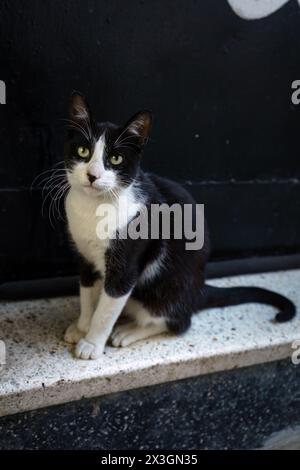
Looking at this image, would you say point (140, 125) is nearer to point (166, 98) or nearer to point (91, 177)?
point (91, 177)

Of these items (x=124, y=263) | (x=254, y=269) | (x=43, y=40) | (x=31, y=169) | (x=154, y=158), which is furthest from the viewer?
(x=254, y=269)

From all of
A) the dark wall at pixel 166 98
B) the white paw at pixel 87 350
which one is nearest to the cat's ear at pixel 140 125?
the dark wall at pixel 166 98

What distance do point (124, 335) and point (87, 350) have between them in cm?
12

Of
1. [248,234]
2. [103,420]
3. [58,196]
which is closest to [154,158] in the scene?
[58,196]

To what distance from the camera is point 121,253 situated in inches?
43.9

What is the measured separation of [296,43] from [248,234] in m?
0.60

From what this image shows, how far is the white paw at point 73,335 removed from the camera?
1211mm

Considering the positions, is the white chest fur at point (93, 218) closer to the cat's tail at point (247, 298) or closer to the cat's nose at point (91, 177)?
the cat's nose at point (91, 177)

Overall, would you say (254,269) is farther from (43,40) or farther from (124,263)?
(43,40)

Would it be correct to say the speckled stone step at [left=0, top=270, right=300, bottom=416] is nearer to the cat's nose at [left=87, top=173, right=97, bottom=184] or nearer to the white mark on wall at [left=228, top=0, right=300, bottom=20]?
the cat's nose at [left=87, top=173, right=97, bottom=184]

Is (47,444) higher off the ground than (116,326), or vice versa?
(116,326)

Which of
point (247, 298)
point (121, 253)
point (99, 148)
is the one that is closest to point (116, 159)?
point (99, 148)

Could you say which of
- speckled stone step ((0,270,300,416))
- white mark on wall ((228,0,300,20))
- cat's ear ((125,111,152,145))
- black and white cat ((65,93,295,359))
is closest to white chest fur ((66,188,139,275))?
black and white cat ((65,93,295,359))

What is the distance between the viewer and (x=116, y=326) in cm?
129
